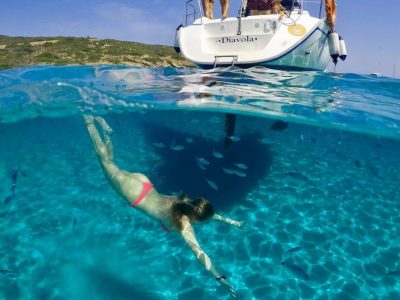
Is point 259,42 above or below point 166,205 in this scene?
above

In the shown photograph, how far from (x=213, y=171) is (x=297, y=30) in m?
6.57

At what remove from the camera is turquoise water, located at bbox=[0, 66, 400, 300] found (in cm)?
729

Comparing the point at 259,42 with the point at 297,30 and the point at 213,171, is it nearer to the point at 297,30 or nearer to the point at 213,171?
the point at 297,30

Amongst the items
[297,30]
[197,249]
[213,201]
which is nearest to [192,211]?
[197,249]

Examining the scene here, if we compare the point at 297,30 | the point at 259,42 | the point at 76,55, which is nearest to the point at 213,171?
the point at 259,42

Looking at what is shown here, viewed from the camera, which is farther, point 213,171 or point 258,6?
point 213,171

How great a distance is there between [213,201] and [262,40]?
569cm

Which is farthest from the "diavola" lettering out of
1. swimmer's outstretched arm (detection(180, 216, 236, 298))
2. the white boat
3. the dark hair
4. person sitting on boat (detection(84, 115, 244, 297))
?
swimmer's outstretched arm (detection(180, 216, 236, 298))

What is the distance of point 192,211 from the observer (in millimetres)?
5961

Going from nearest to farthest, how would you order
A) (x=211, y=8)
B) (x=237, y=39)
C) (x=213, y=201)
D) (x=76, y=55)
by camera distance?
(x=213, y=201)
(x=237, y=39)
(x=211, y=8)
(x=76, y=55)

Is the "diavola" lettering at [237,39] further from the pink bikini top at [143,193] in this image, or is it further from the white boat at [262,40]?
the pink bikini top at [143,193]

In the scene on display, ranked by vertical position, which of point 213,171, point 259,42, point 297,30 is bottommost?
point 213,171

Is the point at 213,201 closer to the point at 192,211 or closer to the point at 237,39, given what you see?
the point at 192,211

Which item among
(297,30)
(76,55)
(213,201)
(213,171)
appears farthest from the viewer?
(76,55)
